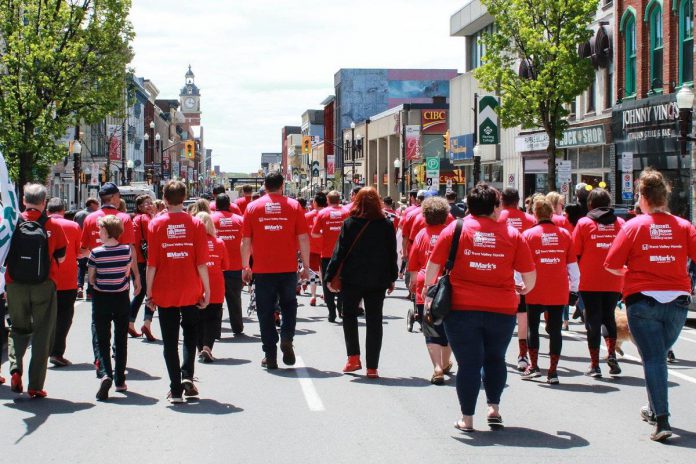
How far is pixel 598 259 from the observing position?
1046 centimetres

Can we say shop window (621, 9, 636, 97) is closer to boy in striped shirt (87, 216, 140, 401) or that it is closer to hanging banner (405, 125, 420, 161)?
boy in striped shirt (87, 216, 140, 401)

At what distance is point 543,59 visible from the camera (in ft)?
115

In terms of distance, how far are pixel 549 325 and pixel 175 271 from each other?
376cm

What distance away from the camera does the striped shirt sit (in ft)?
30.8

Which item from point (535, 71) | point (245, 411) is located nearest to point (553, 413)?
point (245, 411)

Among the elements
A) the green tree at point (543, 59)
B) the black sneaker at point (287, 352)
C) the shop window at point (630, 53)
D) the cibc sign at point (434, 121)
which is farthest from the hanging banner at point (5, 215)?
the cibc sign at point (434, 121)

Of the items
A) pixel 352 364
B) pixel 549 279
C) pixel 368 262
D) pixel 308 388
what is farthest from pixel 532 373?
pixel 308 388

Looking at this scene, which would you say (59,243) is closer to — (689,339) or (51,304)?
(51,304)

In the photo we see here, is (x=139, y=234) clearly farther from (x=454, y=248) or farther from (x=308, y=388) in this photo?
(x=454, y=248)

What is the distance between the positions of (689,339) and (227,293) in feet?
21.1

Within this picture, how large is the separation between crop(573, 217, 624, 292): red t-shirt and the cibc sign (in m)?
78.9

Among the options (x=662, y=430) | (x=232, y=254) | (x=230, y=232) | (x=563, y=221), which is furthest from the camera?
(x=230, y=232)

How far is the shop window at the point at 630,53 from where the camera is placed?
1341 inches

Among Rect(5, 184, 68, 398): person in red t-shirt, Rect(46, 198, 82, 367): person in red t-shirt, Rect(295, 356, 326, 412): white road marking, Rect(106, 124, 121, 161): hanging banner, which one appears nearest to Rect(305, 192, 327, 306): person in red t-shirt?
Rect(295, 356, 326, 412): white road marking
